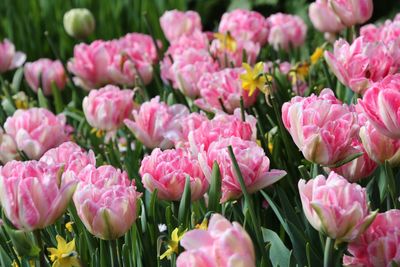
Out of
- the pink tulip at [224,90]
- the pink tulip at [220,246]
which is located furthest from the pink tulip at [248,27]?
the pink tulip at [220,246]

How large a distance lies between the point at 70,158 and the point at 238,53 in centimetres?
79

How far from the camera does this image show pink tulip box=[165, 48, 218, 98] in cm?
179

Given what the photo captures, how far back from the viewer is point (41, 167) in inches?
43.1

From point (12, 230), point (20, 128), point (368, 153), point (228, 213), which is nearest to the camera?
point (12, 230)

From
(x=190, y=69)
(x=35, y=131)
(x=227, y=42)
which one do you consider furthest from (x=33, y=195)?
(x=227, y=42)

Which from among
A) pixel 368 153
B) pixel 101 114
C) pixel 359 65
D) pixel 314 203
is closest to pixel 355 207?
pixel 314 203

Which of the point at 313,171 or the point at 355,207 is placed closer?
the point at 355,207

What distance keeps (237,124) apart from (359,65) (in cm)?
27

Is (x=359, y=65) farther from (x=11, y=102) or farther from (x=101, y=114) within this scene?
(x=11, y=102)

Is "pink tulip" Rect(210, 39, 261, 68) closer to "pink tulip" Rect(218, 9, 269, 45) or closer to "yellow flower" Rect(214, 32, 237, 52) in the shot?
"yellow flower" Rect(214, 32, 237, 52)

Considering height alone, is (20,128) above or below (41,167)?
below

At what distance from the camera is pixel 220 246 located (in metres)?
0.83

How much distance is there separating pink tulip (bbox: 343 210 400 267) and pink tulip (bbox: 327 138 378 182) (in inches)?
7.4

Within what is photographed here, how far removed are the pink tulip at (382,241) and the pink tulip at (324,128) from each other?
0.13 metres
